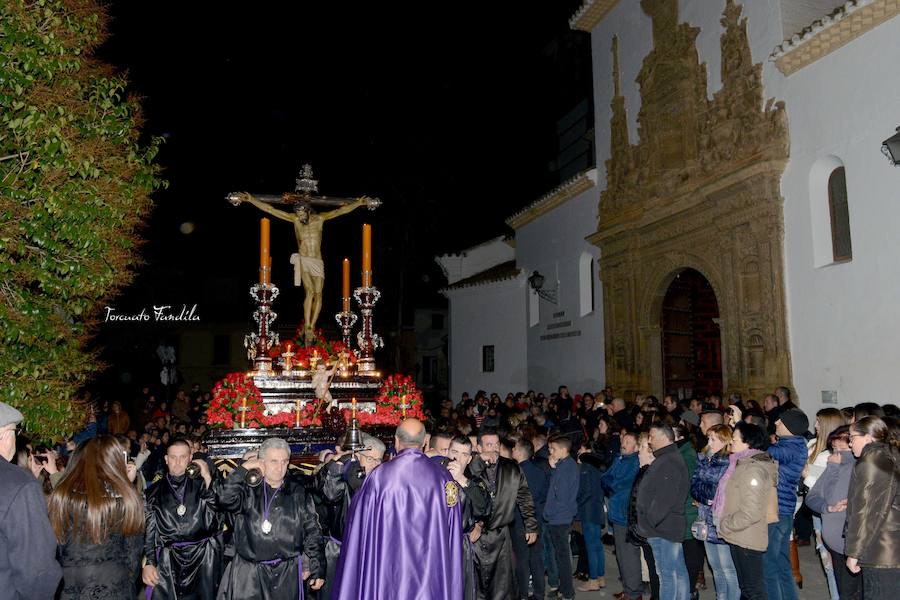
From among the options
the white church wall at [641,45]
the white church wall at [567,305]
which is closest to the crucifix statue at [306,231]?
the white church wall at [641,45]

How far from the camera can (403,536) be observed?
5.29m

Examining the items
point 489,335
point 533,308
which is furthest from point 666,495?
point 489,335

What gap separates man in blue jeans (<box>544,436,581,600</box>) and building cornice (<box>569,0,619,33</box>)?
16.1 metres

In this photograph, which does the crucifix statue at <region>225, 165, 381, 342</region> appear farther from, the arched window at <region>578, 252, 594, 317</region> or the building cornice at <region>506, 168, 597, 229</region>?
the arched window at <region>578, 252, 594, 317</region>

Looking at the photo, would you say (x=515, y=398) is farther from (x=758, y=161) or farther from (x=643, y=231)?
(x=758, y=161)

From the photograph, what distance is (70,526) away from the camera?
4.71 metres

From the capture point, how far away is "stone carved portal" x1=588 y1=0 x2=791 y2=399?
14070mm

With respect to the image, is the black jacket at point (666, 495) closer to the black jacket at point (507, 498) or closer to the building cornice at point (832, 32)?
the black jacket at point (507, 498)

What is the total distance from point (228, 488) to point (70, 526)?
1.21 m

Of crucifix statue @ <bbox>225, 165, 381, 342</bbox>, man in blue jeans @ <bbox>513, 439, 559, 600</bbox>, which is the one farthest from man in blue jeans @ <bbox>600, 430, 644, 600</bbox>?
crucifix statue @ <bbox>225, 165, 381, 342</bbox>

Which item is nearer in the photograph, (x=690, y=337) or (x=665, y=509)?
(x=665, y=509)

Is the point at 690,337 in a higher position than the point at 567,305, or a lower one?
lower

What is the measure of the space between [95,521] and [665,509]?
488 centimetres

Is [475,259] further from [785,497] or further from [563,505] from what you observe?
[785,497]
